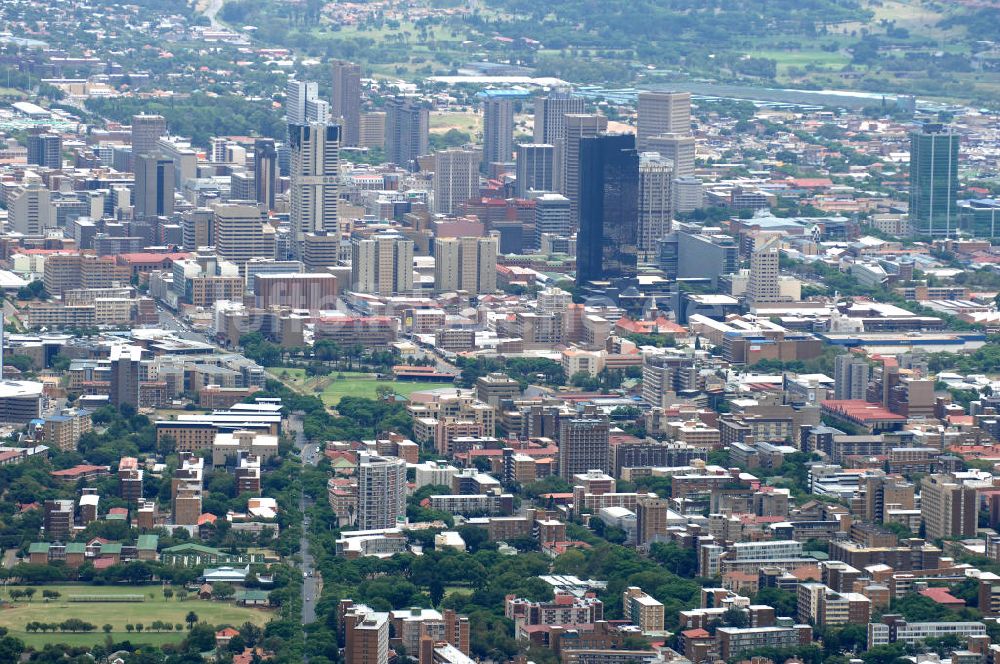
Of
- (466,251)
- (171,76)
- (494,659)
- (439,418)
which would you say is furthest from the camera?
(171,76)

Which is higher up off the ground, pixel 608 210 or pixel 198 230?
pixel 608 210

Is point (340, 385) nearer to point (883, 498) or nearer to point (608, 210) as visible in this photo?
point (608, 210)

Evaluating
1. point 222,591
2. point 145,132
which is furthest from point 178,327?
point 145,132

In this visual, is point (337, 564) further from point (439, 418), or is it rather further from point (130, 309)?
point (130, 309)

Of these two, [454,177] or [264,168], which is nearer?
[264,168]

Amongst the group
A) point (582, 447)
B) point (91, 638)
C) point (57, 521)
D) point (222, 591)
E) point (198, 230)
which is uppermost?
point (198, 230)

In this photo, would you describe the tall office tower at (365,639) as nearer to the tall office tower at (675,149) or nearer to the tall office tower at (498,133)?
the tall office tower at (675,149)

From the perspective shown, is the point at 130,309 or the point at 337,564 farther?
the point at 130,309

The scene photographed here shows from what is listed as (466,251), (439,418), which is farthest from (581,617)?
(466,251)

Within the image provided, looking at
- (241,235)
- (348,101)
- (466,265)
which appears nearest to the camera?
(466,265)
